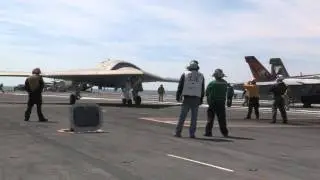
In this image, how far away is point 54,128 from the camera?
52.5 feet

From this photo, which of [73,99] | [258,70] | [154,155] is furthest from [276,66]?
[154,155]

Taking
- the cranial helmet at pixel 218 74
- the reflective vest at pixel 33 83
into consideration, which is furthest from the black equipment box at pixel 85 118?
the reflective vest at pixel 33 83

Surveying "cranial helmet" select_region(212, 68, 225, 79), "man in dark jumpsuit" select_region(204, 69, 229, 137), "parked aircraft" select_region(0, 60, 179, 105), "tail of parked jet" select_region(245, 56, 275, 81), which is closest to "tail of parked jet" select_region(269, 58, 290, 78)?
"tail of parked jet" select_region(245, 56, 275, 81)

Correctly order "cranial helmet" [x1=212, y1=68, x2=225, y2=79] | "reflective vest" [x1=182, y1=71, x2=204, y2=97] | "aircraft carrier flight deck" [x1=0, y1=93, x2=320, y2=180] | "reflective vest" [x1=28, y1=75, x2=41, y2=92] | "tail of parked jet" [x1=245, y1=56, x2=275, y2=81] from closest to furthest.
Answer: "aircraft carrier flight deck" [x1=0, y1=93, x2=320, y2=180], "reflective vest" [x1=182, y1=71, x2=204, y2=97], "cranial helmet" [x1=212, y1=68, x2=225, y2=79], "reflective vest" [x1=28, y1=75, x2=41, y2=92], "tail of parked jet" [x1=245, y1=56, x2=275, y2=81]

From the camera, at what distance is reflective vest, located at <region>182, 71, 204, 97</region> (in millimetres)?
14406

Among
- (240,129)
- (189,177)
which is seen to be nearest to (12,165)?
(189,177)

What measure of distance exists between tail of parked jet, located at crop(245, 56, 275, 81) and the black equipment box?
3995 centimetres

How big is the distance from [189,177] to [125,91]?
1088 inches

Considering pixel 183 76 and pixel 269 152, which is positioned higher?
pixel 183 76

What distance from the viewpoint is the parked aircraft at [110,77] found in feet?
114

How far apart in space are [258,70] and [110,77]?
23.8 meters

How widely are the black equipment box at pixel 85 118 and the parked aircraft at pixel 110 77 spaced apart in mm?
18913

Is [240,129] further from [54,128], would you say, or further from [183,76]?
[54,128]

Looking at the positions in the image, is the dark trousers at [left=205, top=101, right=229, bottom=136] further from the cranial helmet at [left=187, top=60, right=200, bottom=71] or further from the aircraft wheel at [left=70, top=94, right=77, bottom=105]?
the aircraft wheel at [left=70, top=94, right=77, bottom=105]
